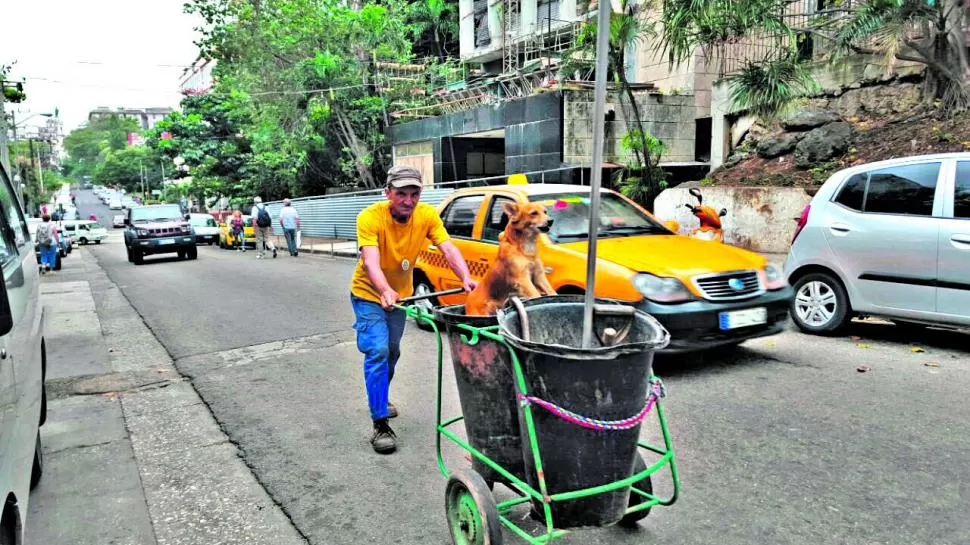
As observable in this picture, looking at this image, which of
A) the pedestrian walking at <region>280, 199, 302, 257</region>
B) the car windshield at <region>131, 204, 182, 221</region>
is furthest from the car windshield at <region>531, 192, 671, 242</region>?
the car windshield at <region>131, 204, 182, 221</region>

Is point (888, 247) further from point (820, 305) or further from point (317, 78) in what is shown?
point (317, 78)

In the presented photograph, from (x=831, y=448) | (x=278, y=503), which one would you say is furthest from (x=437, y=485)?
(x=831, y=448)

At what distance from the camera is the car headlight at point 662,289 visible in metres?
5.33

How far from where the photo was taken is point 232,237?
26.9 m

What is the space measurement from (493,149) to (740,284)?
18.4 meters

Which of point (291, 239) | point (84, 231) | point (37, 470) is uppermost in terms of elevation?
point (291, 239)

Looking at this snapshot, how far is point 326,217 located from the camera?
2691 centimetres

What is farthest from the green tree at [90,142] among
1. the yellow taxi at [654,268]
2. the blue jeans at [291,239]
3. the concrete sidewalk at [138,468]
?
the yellow taxi at [654,268]

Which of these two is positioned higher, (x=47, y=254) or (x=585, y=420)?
(x=585, y=420)

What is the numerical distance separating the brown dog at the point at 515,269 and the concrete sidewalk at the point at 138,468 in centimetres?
177

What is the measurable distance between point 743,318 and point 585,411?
11.6 ft

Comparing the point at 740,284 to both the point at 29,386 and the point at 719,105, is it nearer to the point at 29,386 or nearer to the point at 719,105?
the point at 29,386

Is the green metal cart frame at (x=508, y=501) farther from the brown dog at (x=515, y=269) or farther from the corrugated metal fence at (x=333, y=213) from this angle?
the corrugated metal fence at (x=333, y=213)

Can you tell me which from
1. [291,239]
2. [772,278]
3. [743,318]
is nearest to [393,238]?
[743,318]
